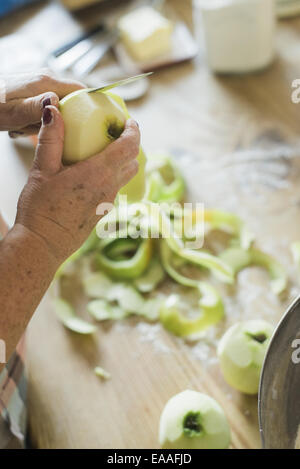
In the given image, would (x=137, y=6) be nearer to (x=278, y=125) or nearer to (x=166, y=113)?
(x=166, y=113)

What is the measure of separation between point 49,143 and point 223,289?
44 cm

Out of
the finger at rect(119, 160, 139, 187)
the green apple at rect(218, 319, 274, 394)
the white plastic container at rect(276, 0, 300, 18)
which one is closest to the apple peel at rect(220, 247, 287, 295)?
the green apple at rect(218, 319, 274, 394)

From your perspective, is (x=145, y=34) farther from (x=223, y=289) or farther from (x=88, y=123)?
(x=88, y=123)

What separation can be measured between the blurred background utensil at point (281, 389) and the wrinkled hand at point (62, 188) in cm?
21

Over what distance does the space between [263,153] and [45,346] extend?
553mm

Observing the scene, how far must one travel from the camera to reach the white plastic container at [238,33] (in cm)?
112

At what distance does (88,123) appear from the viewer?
53 centimetres

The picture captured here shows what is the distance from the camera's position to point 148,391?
2.43 feet

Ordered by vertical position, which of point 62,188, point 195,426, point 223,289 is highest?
point 62,188

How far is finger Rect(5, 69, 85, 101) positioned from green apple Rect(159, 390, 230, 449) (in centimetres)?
40

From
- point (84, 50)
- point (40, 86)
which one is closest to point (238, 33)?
point (84, 50)

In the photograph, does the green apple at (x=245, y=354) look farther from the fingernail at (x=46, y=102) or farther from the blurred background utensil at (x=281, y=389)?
the fingernail at (x=46, y=102)

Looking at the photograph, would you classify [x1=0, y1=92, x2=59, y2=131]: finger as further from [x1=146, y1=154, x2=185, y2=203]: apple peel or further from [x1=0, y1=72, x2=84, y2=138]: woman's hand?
[x1=146, y1=154, x2=185, y2=203]: apple peel

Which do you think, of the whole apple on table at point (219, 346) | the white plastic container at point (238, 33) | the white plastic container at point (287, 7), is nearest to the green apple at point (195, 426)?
the whole apple on table at point (219, 346)
